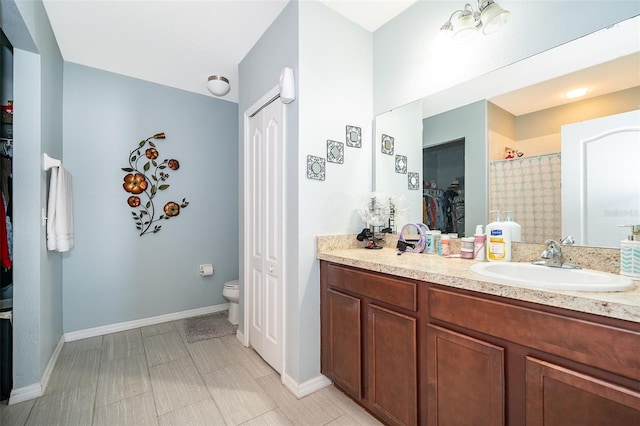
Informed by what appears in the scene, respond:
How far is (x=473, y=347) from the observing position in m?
1.07

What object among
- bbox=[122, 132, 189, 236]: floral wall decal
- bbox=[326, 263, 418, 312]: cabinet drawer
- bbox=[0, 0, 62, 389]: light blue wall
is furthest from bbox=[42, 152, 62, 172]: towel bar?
bbox=[326, 263, 418, 312]: cabinet drawer

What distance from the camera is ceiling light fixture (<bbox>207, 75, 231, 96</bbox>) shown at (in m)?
2.69

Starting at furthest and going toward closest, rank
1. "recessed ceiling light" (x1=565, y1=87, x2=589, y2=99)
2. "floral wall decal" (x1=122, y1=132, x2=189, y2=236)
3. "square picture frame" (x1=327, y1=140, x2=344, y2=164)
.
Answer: "floral wall decal" (x1=122, y1=132, x2=189, y2=236) → "square picture frame" (x1=327, y1=140, x2=344, y2=164) → "recessed ceiling light" (x1=565, y1=87, x2=589, y2=99)

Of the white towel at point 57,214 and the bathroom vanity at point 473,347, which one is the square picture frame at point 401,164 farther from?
the white towel at point 57,214

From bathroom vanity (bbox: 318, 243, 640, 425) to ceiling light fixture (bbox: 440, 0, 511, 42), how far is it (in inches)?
50.1

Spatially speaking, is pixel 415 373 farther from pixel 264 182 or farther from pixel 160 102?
pixel 160 102

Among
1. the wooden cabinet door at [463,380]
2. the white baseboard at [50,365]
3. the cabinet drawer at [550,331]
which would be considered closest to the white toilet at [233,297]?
the white baseboard at [50,365]

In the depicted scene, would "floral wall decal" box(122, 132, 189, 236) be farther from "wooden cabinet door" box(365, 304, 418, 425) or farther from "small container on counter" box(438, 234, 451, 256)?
"small container on counter" box(438, 234, 451, 256)

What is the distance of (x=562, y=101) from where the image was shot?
4.34 feet

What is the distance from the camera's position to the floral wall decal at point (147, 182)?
112 inches

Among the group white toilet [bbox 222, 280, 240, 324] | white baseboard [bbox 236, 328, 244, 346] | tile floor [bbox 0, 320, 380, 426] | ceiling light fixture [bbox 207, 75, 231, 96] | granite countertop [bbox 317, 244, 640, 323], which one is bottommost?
tile floor [bbox 0, 320, 380, 426]

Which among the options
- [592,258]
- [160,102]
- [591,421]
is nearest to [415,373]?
[591,421]

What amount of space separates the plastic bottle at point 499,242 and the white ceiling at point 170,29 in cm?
157

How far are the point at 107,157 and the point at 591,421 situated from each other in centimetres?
364
